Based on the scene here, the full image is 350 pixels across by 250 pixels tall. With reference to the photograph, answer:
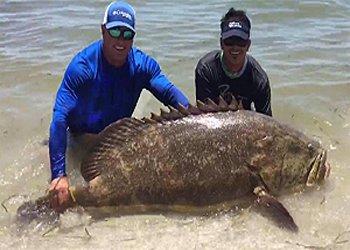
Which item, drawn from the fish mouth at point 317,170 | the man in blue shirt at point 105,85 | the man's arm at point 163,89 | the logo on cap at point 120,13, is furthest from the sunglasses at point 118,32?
the fish mouth at point 317,170

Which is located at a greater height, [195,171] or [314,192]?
[195,171]

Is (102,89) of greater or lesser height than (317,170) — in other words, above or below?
above

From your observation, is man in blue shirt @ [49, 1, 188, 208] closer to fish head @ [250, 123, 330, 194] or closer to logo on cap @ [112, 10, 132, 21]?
logo on cap @ [112, 10, 132, 21]

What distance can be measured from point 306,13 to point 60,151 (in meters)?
8.46

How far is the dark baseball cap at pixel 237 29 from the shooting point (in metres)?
5.34

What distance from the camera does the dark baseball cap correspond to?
17.5ft

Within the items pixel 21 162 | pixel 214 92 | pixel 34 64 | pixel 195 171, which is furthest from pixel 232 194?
pixel 34 64

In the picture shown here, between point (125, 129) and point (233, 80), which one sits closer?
point (125, 129)

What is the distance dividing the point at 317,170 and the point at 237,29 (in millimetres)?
1464

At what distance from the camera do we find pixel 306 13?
12078mm

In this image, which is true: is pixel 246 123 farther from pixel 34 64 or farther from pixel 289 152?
pixel 34 64

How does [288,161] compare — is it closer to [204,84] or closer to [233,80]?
[233,80]

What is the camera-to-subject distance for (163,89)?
213 inches

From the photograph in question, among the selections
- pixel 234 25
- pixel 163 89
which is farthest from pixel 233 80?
pixel 163 89
